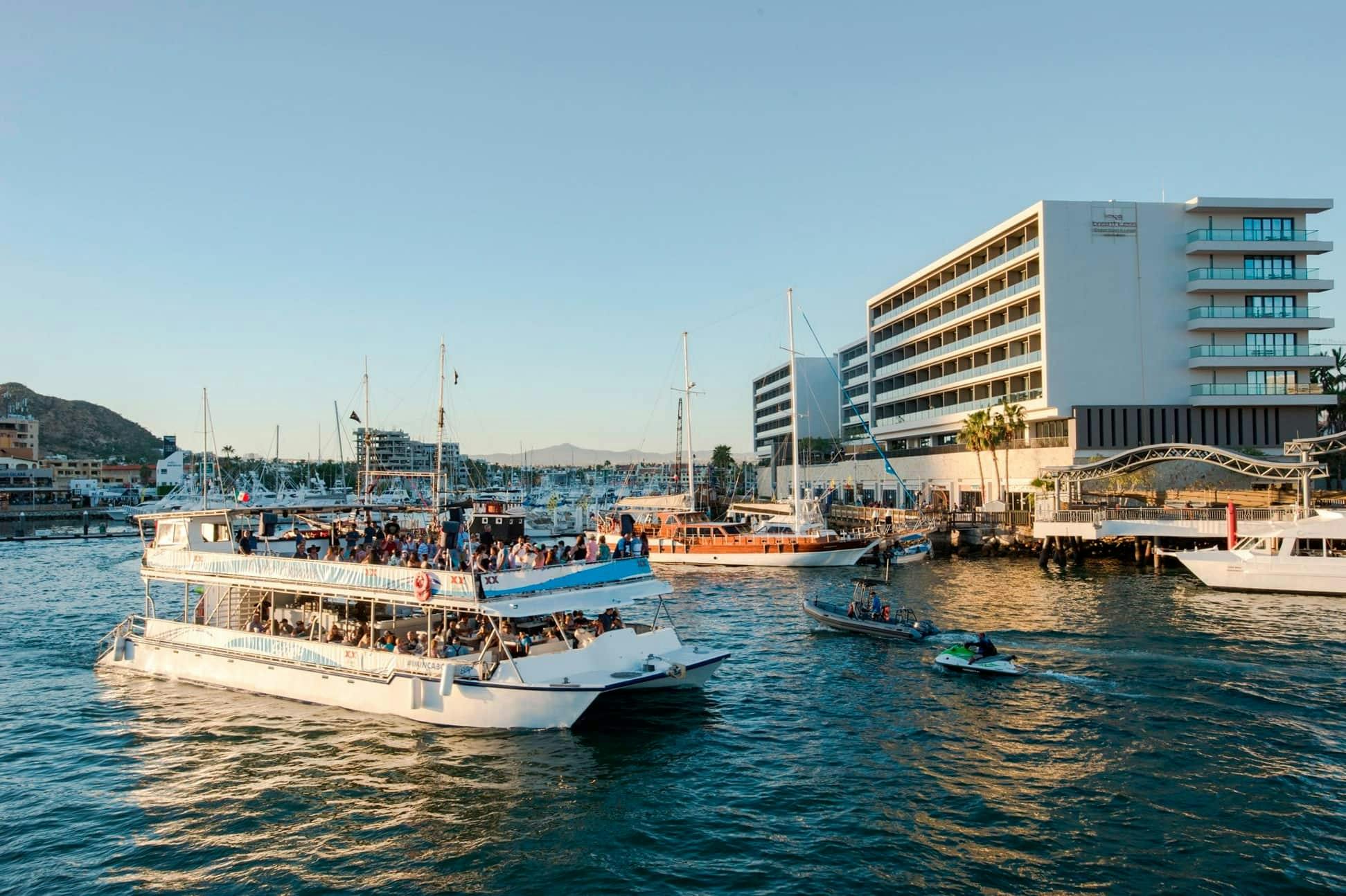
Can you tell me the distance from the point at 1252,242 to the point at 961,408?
27.3 meters

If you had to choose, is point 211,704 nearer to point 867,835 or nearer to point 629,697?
point 629,697

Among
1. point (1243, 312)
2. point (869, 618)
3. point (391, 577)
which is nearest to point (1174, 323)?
point (1243, 312)

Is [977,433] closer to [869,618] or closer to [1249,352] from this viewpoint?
[1249,352]

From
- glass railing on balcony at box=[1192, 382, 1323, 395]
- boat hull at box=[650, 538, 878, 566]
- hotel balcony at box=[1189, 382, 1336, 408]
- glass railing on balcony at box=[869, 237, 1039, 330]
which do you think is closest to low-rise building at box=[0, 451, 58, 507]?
boat hull at box=[650, 538, 878, 566]

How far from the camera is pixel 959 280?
8281 centimetres

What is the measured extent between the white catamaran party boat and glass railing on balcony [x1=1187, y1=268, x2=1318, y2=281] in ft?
211

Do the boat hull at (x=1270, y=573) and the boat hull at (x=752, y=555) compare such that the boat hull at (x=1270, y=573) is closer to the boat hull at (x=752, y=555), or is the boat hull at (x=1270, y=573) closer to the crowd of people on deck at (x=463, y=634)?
the boat hull at (x=752, y=555)

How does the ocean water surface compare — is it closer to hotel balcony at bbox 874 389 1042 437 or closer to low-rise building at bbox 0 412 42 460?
hotel balcony at bbox 874 389 1042 437

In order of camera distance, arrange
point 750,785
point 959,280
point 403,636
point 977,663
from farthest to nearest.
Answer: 1. point 959,280
2. point 977,663
3. point 403,636
4. point 750,785

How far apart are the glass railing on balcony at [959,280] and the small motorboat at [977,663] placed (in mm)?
52581

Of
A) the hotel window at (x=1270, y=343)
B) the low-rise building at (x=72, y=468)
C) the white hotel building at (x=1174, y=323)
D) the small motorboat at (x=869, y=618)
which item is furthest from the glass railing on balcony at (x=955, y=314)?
the low-rise building at (x=72, y=468)

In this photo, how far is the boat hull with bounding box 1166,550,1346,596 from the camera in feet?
137

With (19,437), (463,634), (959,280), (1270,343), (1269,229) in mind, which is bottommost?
(463,634)

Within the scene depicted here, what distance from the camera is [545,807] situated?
677 inches
